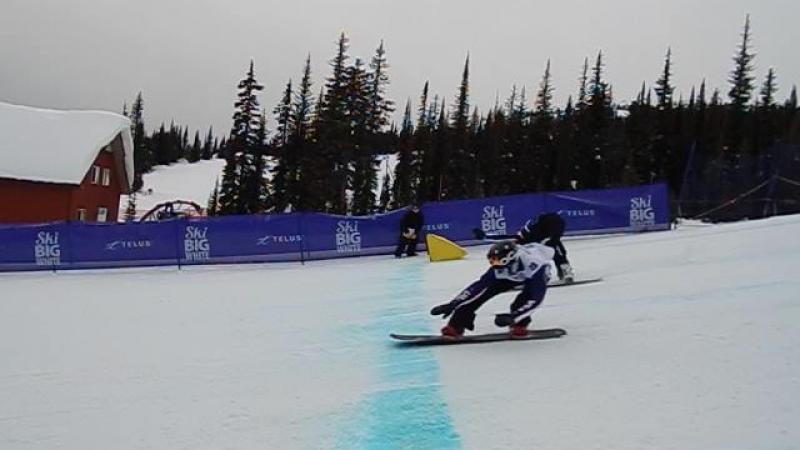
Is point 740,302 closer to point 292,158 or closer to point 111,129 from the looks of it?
point 111,129

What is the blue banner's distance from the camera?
66.0 feet

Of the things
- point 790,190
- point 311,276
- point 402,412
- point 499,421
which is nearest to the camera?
point 499,421

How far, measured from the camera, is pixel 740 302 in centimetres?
932

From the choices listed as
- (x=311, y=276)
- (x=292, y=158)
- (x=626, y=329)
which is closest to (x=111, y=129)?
(x=292, y=158)

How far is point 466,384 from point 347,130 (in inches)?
1797

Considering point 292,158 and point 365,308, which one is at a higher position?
point 292,158

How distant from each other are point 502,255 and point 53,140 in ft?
124

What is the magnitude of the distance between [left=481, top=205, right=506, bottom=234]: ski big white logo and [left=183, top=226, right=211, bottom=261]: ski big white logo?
8768mm

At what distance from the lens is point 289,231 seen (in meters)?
20.5

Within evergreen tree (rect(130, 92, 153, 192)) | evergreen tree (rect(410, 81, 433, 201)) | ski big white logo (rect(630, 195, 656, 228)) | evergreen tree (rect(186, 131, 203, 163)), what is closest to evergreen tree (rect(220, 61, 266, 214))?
evergreen tree (rect(410, 81, 433, 201))

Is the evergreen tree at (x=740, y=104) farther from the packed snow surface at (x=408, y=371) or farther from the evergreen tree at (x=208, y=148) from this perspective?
the evergreen tree at (x=208, y=148)

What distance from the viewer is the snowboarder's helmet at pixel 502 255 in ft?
26.3

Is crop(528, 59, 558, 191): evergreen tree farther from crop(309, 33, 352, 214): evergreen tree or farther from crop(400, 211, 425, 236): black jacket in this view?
crop(400, 211, 425, 236): black jacket

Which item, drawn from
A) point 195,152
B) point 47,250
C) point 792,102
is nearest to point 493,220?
point 47,250
